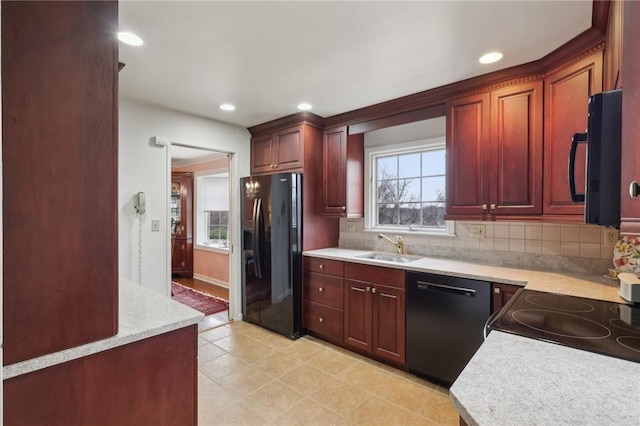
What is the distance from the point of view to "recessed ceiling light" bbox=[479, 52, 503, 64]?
1.96 metres

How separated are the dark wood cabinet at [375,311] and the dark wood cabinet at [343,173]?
69cm

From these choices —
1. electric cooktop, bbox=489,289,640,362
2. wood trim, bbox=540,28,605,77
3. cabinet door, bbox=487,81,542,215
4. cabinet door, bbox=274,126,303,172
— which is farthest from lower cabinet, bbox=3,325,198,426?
wood trim, bbox=540,28,605,77

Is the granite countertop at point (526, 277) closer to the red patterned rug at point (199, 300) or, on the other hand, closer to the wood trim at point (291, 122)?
the wood trim at point (291, 122)

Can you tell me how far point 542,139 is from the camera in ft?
6.63

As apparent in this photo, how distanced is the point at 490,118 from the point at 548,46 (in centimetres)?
52

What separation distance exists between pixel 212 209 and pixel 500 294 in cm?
485

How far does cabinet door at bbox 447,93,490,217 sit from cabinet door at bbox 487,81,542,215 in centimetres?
6

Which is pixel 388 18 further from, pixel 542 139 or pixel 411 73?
pixel 542 139

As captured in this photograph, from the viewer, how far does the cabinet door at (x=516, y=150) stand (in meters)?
2.05

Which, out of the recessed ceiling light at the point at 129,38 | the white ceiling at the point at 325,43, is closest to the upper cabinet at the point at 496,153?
the white ceiling at the point at 325,43

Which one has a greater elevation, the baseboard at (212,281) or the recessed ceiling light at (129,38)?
the recessed ceiling light at (129,38)

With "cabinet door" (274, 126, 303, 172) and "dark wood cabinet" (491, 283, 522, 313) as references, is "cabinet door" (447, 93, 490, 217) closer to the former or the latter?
"dark wood cabinet" (491, 283, 522, 313)

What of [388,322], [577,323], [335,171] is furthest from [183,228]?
[577,323]

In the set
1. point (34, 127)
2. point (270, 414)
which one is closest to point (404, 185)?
point (270, 414)
